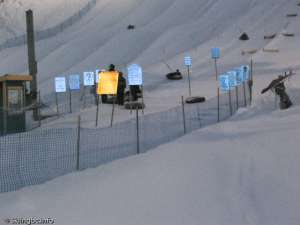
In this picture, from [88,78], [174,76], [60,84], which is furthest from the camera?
[174,76]

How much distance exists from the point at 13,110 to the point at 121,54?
1067 inches

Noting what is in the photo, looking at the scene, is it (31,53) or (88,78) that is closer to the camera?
(31,53)

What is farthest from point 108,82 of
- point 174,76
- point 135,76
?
point 174,76

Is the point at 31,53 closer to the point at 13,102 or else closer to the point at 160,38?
the point at 13,102

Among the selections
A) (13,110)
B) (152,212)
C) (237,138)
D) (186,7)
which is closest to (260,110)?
(237,138)

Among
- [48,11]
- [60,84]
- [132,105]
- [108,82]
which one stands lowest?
[132,105]

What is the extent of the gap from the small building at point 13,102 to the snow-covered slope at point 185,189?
28.6 ft

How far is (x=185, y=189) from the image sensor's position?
8.73 metres

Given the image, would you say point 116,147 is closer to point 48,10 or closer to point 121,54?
point 121,54

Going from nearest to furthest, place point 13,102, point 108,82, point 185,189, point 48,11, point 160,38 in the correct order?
1. point 185,189
2. point 108,82
3. point 13,102
4. point 160,38
5. point 48,11

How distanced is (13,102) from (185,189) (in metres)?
12.1

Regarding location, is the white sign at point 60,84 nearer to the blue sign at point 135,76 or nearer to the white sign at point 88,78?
the white sign at point 88,78

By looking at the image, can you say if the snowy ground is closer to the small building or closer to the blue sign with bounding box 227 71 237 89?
the blue sign with bounding box 227 71 237 89

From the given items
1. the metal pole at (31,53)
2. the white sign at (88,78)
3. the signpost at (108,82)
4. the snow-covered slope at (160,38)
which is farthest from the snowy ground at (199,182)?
the snow-covered slope at (160,38)
